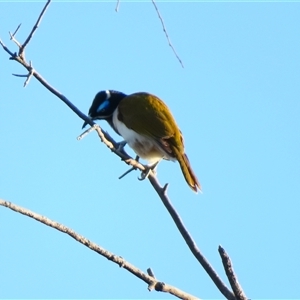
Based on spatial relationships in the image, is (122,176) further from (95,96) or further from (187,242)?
(95,96)

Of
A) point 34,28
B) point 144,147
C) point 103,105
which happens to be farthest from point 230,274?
point 103,105

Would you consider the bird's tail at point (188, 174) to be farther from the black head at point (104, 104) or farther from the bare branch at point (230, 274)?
the bare branch at point (230, 274)

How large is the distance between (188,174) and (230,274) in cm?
323

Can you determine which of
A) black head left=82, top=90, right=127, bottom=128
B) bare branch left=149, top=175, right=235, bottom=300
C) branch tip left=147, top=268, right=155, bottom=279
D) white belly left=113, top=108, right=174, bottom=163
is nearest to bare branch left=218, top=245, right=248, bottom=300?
bare branch left=149, top=175, right=235, bottom=300

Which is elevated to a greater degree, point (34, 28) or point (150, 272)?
point (34, 28)

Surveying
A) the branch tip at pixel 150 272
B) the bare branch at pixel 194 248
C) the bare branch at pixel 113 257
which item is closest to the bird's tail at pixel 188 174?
the bare branch at pixel 194 248

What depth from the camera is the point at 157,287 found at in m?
2.88

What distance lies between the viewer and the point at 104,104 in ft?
24.4

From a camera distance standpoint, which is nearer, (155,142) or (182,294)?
(182,294)

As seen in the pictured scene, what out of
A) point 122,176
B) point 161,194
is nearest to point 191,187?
point 122,176

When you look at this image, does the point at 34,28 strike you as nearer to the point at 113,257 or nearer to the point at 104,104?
the point at 113,257

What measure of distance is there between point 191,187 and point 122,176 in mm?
1119

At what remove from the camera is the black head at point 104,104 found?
7.37 m

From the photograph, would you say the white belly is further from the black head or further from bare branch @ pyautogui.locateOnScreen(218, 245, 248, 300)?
bare branch @ pyautogui.locateOnScreen(218, 245, 248, 300)
